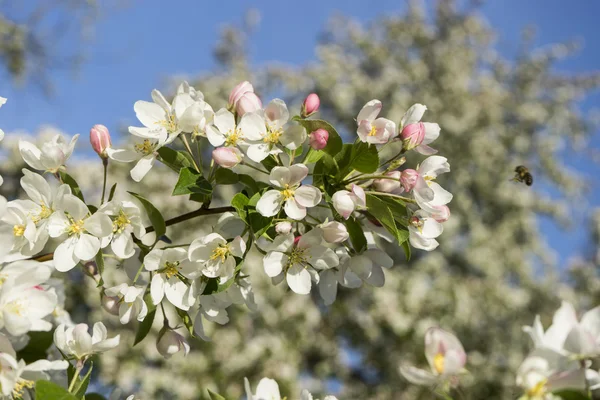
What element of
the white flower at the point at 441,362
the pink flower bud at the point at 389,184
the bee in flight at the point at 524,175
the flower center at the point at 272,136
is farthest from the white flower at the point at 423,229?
the bee in flight at the point at 524,175

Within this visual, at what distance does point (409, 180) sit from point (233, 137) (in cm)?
35

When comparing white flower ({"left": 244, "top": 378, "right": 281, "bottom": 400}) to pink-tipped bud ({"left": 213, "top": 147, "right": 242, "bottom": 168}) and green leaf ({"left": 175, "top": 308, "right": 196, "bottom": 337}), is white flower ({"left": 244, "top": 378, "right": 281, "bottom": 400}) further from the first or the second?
pink-tipped bud ({"left": 213, "top": 147, "right": 242, "bottom": 168})

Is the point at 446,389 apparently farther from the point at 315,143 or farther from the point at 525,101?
the point at 525,101

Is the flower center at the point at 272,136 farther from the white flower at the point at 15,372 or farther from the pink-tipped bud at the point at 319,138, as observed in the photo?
the white flower at the point at 15,372

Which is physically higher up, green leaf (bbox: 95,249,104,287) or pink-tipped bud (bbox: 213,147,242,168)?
pink-tipped bud (bbox: 213,147,242,168)

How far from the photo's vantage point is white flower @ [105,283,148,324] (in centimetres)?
122

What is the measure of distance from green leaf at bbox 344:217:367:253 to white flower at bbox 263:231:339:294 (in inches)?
2.3

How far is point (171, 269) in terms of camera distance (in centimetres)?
122

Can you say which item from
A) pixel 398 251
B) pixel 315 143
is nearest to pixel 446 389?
pixel 315 143

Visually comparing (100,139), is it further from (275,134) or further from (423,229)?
(423,229)

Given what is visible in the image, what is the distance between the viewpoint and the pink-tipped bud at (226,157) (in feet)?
3.90

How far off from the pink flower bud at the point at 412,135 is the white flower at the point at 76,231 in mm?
592

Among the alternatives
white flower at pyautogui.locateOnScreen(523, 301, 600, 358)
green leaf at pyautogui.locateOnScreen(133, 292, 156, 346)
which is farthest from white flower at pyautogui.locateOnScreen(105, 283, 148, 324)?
white flower at pyautogui.locateOnScreen(523, 301, 600, 358)

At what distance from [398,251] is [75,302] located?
14.1 ft
